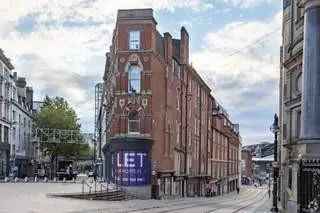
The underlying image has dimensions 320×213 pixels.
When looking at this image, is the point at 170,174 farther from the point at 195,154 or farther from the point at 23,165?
the point at 23,165

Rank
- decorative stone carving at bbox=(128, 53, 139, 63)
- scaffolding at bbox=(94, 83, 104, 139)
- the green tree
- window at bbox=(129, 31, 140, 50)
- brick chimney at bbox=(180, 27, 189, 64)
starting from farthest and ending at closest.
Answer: scaffolding at bbox=(94, 83, 104, 139) → the green tree → brick chimney at bbox=(180, 27, 189, 64) → window at bbox=(129, 31, 140, 50) → decorative stone carving at bbox=(128, 53, 139, 63)

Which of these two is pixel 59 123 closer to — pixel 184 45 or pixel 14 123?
pixel 14 123

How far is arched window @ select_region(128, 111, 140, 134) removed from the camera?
63031 mm

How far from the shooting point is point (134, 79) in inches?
2520

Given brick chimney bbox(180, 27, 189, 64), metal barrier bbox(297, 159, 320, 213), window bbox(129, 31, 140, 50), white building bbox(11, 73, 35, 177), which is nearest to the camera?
metal barrier bbox(297, 159, 320, 213)

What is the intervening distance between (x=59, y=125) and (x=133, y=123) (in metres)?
43.9

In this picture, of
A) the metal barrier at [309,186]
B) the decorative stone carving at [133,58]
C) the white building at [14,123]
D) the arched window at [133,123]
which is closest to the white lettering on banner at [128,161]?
the arched window at [133,123]

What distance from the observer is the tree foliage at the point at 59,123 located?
10306 centimetres

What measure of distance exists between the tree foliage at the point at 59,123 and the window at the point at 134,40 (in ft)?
131

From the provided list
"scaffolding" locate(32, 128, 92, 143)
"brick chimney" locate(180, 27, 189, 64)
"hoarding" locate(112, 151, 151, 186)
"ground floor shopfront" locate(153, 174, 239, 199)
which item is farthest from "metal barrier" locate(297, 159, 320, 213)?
"scaffolding" locate(32, 128, 92, 143)

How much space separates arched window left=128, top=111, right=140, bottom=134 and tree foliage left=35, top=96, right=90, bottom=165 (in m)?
38.7

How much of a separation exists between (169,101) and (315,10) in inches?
Answer: 1774

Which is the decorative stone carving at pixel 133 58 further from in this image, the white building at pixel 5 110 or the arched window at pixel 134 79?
the white building at pixel 5 110

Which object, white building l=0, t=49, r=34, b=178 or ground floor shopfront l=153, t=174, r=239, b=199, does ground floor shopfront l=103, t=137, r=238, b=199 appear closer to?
ground floor shopfront l=153, t=174, r=239, b=199
